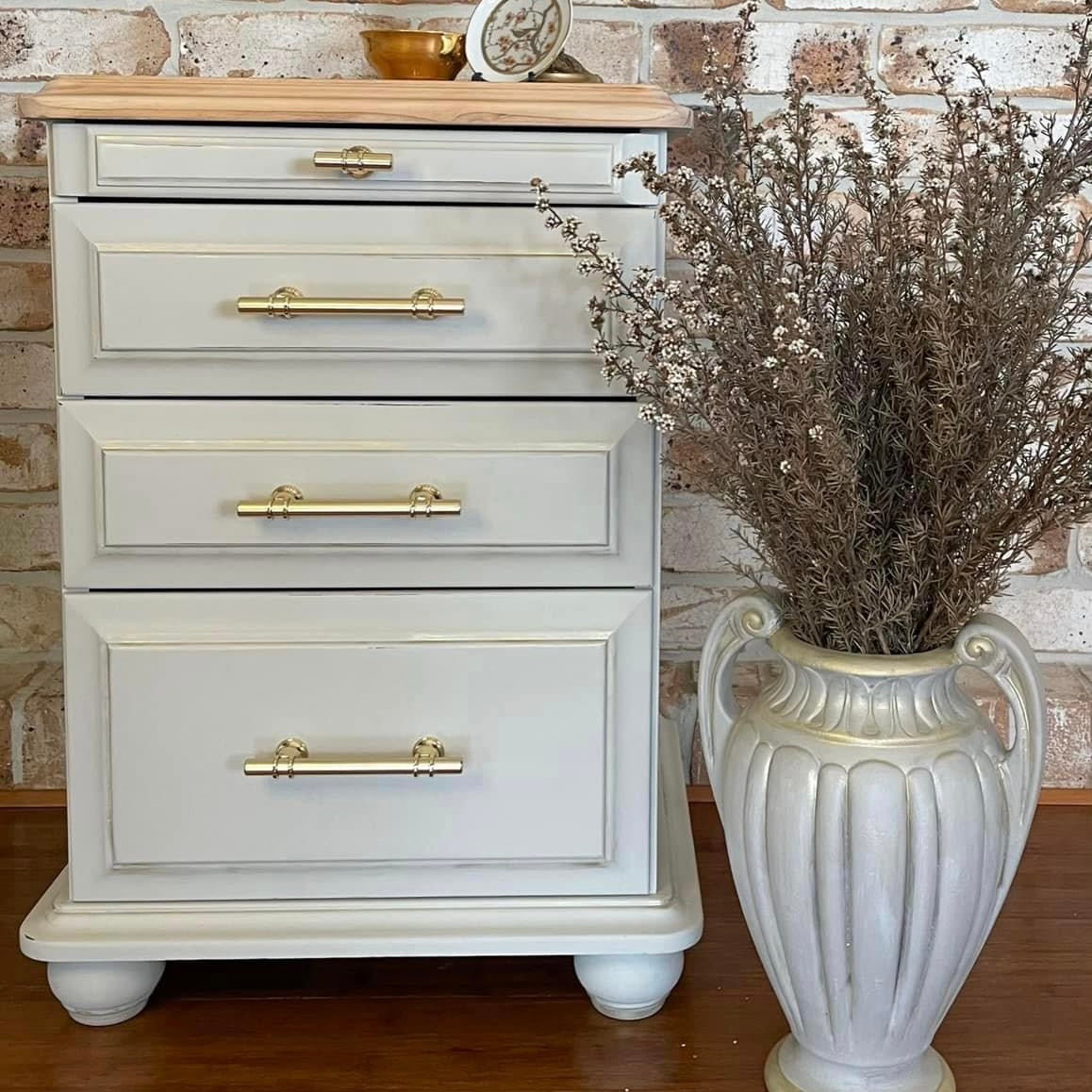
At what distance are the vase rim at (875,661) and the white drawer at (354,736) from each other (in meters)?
0.16

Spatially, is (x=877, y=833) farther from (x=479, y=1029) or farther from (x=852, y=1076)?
(x=479, y=1029)

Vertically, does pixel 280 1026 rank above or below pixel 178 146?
below

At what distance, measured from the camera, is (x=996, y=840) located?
0.97 m

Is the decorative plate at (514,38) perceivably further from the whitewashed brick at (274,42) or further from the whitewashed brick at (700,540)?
the whitewashed brick at (700,540)

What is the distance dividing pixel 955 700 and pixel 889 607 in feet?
0.32

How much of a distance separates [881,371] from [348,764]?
19.8 inches

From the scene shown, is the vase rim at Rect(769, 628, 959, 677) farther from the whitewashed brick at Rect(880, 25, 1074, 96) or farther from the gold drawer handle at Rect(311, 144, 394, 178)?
the whitewashed brick at Rect(880, 25, 1074, 96)

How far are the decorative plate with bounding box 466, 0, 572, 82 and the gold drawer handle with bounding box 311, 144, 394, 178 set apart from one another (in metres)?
0.19

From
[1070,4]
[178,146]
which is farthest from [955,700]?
[1070,4]

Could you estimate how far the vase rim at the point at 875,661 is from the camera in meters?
0.95

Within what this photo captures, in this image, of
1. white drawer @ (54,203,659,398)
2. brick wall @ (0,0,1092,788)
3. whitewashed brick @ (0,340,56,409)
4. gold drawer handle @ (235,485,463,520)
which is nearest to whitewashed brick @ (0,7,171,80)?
brick wall @ (0,0,1092,788)

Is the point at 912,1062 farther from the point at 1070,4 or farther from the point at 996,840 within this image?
the point at 1070,4

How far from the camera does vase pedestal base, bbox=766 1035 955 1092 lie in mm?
1004

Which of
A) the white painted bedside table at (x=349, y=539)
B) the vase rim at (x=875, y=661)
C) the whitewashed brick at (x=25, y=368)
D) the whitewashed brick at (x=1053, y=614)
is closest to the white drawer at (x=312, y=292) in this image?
the white painted bedside table at (x=349, y=539)
